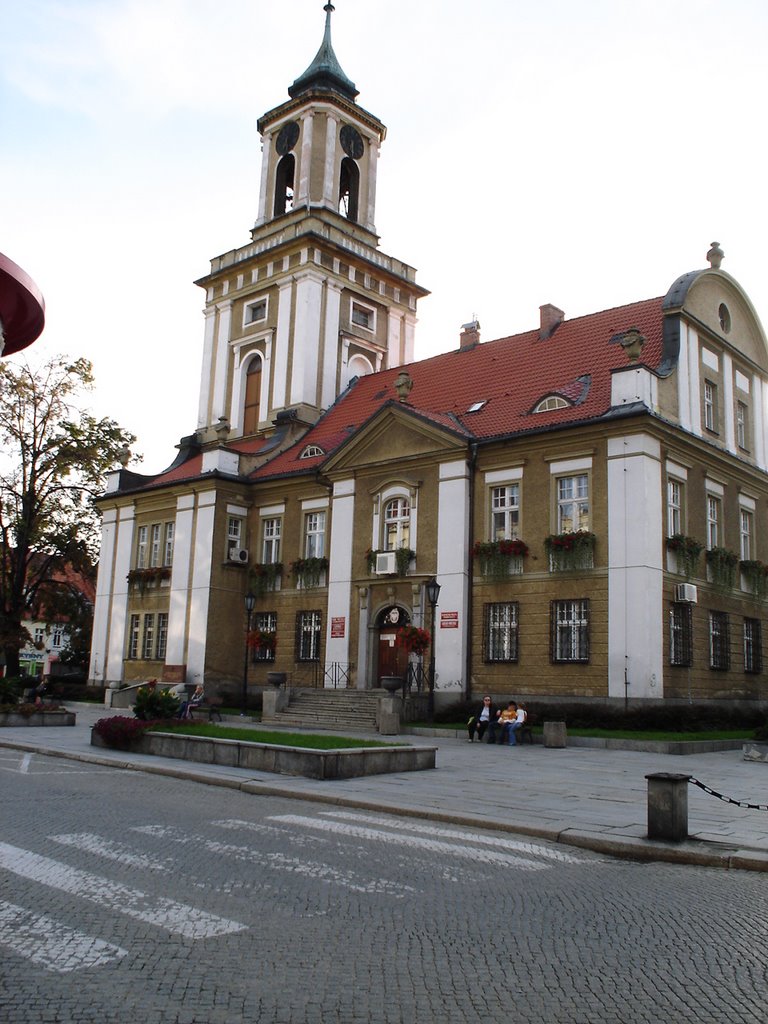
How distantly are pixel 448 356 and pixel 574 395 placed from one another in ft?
34.3

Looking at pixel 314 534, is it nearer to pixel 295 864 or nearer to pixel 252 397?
pixel 252 397

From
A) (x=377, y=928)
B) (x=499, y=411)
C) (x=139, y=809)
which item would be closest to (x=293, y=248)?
Result: (x=499, y=411)

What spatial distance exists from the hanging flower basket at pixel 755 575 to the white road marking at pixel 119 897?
1089 inches

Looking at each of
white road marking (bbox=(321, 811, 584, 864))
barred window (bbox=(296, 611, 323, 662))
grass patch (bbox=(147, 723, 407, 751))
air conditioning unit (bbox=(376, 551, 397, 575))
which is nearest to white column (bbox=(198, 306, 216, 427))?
barred window (bbox=(296, 611, 323, 662))

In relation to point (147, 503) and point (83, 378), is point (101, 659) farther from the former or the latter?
point (83, 378)

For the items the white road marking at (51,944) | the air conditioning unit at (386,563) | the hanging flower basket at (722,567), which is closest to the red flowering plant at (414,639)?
the air conditioning unit at (386,563)

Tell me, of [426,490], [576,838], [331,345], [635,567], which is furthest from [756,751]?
[331,345]

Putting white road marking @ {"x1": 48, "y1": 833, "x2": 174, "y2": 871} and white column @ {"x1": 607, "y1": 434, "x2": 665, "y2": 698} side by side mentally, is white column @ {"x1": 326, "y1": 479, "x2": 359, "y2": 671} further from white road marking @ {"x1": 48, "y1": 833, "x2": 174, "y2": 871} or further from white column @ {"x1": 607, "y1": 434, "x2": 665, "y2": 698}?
white road marking @ {"x1": 48, "y1": 833, "x2": 174, "y2": 871}

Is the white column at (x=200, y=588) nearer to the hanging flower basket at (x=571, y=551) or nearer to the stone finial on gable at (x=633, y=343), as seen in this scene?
the hanging flower basket at (x=571, y=551)

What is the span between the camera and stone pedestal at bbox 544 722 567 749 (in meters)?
23.8

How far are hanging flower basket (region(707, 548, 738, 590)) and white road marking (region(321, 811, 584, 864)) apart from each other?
2045 cm

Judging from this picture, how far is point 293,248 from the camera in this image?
43.6 meters

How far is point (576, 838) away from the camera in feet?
35.8

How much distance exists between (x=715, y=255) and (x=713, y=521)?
31.6ft
